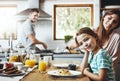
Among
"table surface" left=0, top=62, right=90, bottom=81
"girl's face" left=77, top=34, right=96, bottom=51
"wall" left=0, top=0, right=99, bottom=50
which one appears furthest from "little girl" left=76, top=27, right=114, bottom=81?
"wall" left=0, top=0, right=99, bottom=50

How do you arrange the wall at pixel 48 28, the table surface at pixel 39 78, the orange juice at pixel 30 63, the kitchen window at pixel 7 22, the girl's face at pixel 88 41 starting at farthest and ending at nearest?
the kitchen window at pixel 7 22 < the wall at pixel 48 28 < the orange juice at pixel 30 63 < the girl's face at pixel 88 41 < the table surface at pixel 39 78

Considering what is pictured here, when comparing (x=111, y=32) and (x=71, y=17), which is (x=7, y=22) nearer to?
(x=71, y=17)

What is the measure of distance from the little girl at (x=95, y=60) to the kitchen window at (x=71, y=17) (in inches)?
114

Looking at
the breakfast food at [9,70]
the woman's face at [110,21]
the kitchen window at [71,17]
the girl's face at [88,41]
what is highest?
the kitchen window at [71,17]

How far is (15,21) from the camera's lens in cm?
546

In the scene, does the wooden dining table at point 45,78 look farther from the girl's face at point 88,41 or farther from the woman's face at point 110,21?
the woman's face at point 110,21

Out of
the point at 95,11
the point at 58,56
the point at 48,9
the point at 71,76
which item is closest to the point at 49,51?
the point at 58,56

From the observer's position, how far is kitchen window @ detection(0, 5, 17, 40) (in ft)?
18.0

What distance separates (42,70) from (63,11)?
9.26 ft

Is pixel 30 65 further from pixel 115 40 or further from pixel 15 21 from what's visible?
pixel 15 21

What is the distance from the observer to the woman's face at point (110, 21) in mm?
3211

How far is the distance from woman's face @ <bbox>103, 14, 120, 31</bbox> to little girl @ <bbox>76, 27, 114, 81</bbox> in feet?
2.48

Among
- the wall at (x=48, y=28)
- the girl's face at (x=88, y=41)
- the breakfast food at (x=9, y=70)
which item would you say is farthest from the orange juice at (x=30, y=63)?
the wall at (x=48, y=28)

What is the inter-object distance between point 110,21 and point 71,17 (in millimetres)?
2318
